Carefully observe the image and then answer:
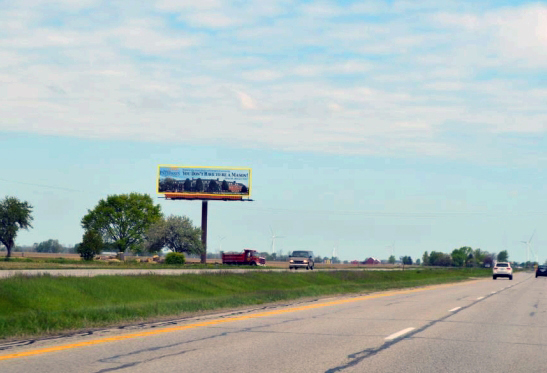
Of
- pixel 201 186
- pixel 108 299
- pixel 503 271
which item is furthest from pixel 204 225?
pixel 108 299

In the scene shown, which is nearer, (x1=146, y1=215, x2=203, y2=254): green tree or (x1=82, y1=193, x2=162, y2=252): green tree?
(x1=146, y1=215, x2=203, y2=254): green tree

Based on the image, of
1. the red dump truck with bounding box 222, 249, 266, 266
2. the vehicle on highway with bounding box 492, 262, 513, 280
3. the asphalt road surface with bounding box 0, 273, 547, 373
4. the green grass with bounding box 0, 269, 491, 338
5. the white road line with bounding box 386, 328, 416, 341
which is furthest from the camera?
the red dump truck with bounding box 222, 249, 266, 266

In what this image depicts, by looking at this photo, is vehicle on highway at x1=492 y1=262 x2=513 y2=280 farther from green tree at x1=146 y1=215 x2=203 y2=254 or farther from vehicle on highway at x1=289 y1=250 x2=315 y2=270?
green tree at x1=146 y1=215 x2=203 y2=254

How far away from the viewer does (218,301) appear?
2366cm

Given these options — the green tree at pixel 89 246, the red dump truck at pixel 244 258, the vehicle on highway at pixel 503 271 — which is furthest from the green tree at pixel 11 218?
Result: the vehicle on highway at pixel 503 271

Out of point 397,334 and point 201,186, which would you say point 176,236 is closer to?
point 201,186

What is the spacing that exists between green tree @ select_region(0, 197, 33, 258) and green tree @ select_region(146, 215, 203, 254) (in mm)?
16623

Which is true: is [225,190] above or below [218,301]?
above

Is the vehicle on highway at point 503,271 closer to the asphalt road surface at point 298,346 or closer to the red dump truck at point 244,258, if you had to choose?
the red dump truck at point 244,258

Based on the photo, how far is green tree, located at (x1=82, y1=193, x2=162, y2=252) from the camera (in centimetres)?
11106

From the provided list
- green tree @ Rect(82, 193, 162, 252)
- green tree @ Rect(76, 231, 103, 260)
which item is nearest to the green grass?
green tree @ Rect(76, 231, 103, 260)

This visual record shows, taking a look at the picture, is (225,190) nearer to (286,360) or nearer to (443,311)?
(443,311)

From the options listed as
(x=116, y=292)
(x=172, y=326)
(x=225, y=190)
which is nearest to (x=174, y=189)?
(x=225, y=190)

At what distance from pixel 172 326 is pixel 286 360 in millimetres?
5237
